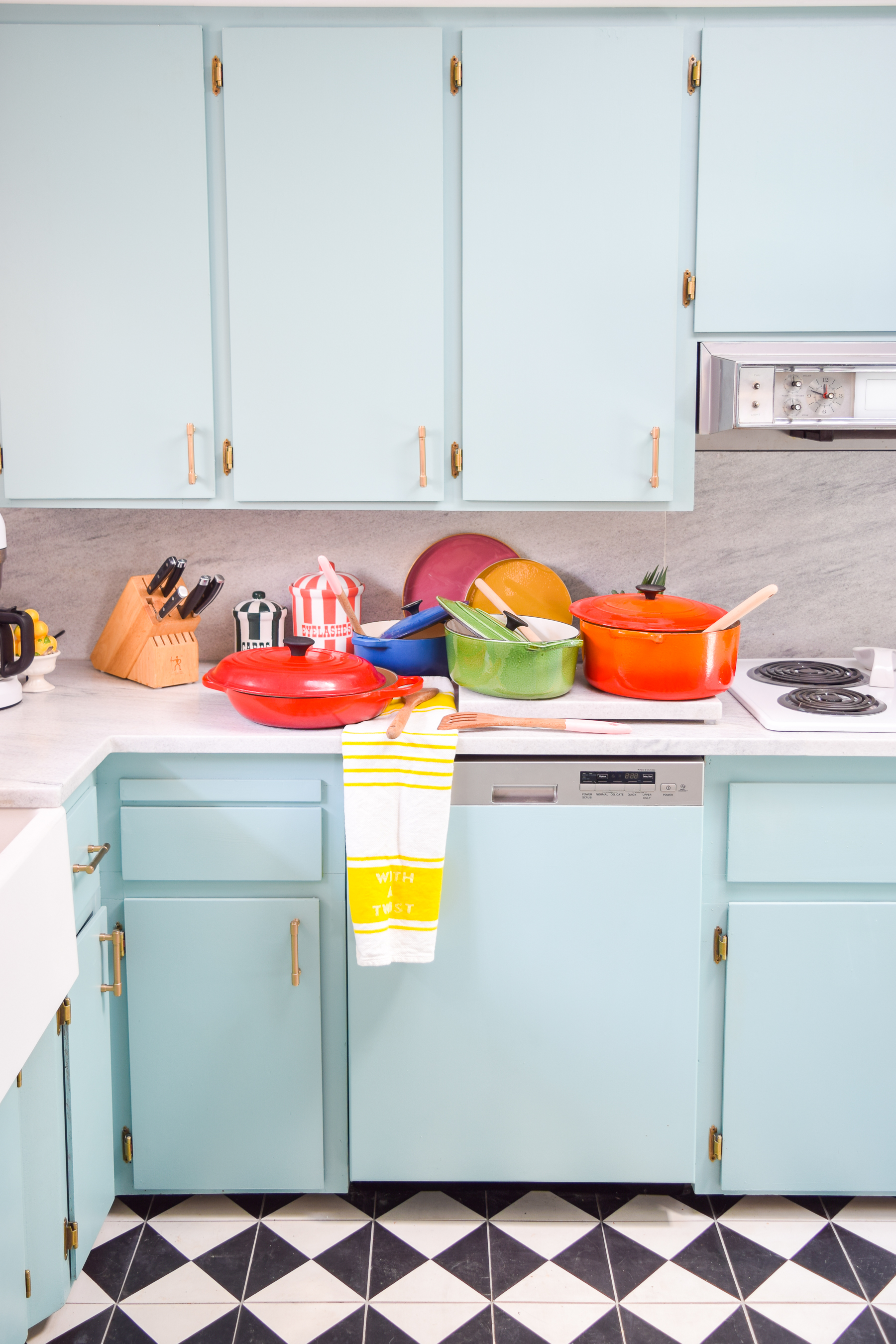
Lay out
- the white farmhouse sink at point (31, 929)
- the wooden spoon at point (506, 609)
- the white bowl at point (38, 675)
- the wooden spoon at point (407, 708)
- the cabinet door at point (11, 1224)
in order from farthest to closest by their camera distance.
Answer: the white bowl at point (38, 675) < the wooden spoon at point (506, 609) < the wooden spoon at point (407, 708) < the cabinet door at point (11, 1224) < the white farmhouse sink at point (31, 929)

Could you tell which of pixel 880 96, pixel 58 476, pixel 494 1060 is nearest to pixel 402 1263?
pixel 494 1060

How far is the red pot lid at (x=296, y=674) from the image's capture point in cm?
206

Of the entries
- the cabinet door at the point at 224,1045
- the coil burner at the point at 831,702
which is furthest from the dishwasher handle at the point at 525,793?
the coil burner at the point at 831,702

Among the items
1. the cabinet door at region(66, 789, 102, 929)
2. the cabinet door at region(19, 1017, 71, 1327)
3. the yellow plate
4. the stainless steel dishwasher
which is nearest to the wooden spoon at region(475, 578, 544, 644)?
the yellow plate

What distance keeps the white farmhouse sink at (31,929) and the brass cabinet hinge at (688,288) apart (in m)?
1.53

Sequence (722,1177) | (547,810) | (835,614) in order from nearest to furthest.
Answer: (547,810), (722,1177), (835,614)

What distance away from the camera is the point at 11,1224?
1.75 metres

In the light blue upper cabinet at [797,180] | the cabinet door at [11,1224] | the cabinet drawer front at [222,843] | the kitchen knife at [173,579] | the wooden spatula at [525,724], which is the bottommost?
the cabinet door at [11,1224]

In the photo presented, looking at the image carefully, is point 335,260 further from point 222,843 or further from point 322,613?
point 222,843

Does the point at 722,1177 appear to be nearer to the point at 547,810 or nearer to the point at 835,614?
the point at 547,810

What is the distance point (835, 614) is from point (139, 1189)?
1976mm

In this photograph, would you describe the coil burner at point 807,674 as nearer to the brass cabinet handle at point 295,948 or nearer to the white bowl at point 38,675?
the brass cabinet handle at point 295,948

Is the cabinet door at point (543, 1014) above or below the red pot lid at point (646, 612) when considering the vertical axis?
below

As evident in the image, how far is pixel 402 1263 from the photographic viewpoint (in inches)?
82.4
